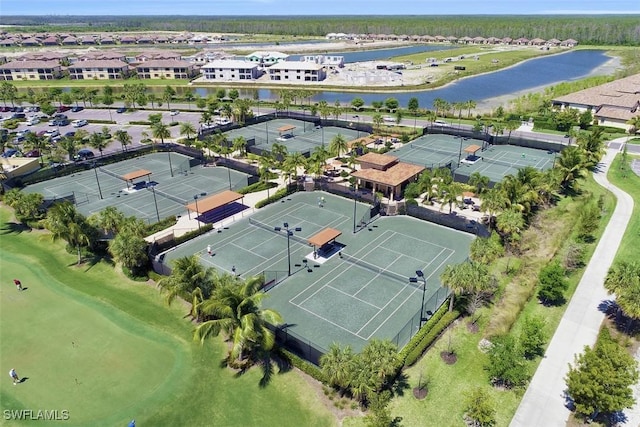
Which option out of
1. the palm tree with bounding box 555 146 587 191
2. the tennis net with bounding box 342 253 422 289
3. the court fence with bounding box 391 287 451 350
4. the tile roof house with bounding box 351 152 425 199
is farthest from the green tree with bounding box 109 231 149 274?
the palm tree with bounding box 555 146 587 191

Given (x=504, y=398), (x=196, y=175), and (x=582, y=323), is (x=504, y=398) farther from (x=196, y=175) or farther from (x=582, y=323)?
(x=196, y=175)

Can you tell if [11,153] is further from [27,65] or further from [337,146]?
[27,65]

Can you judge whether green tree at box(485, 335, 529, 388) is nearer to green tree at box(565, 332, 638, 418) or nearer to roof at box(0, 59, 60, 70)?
green tree at box(565, 332, 638, 418)

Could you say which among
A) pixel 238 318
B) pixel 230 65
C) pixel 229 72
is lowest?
→ pixel 238 318

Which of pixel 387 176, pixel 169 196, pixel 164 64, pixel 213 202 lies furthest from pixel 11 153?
pixel 164 64

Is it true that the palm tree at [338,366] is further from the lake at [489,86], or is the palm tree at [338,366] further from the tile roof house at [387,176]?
the lake at [489,86]

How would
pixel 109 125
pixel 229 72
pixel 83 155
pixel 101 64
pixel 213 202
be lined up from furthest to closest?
1. pixel 101 64
2. pixel 229 72
3. pixel 109 125
4. pixel 83 155
5. pixel 213 202
